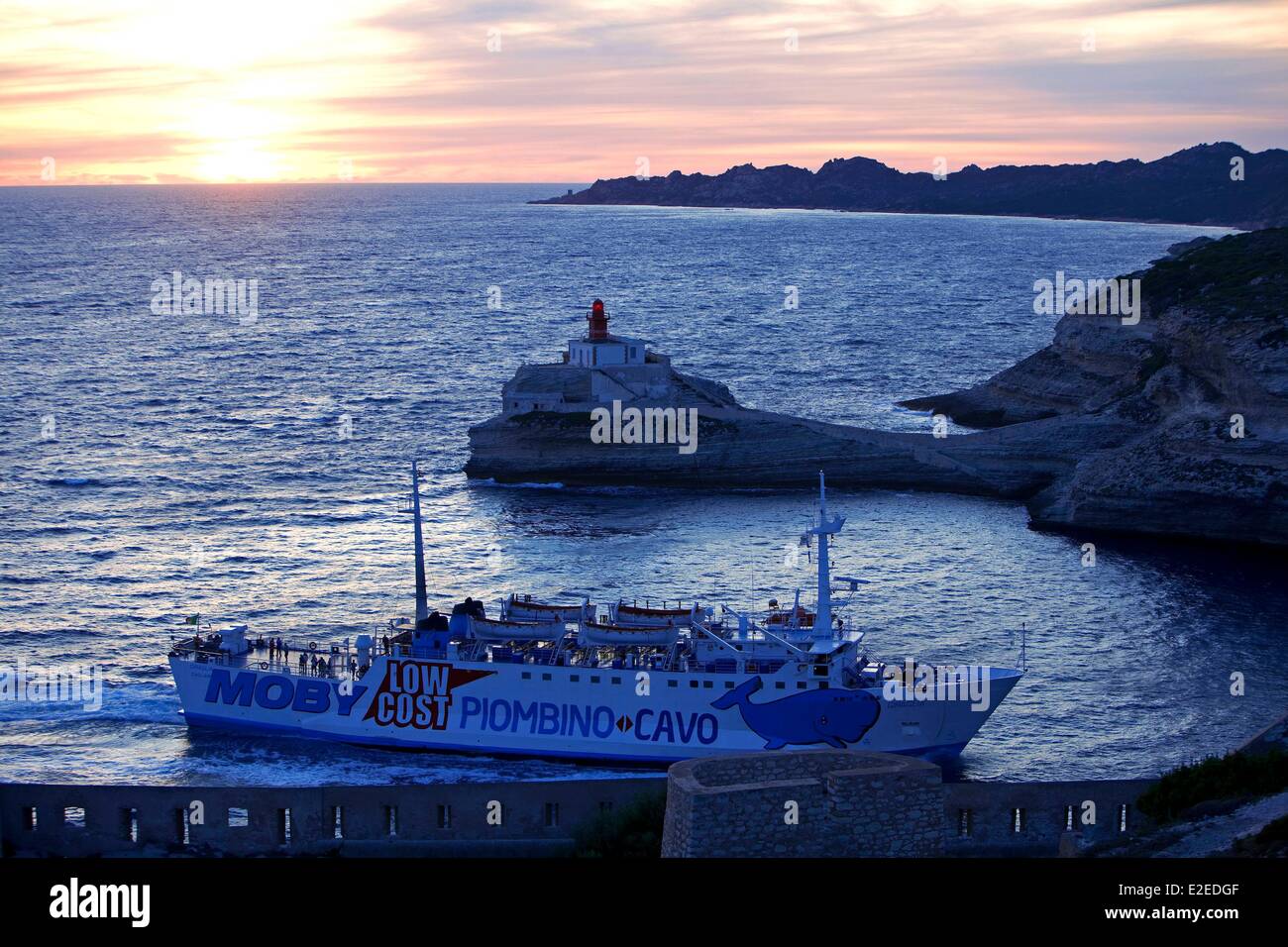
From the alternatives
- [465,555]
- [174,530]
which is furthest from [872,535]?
[174,530]

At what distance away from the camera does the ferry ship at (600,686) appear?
38.2 metres

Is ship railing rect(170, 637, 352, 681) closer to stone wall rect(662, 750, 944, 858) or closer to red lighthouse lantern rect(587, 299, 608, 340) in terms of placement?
stone wall rect(662, 750, 944, 858)

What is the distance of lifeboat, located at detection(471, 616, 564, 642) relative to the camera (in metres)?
40.4

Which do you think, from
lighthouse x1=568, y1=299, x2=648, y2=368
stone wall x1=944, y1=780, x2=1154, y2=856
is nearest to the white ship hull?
stone wall x1=944, y1=780, x2=1154, y2=856

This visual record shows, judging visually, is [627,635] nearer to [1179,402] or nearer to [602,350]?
[602,350]

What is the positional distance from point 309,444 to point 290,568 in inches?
996

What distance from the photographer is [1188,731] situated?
4000 centimetres

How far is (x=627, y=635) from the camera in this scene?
131 feet

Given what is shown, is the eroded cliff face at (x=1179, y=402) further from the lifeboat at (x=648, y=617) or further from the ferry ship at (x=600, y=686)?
the lifeboat at (x=648, y=617)

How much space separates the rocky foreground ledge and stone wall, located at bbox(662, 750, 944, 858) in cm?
4216

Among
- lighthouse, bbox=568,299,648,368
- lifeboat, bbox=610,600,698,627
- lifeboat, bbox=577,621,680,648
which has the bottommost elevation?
lifeboat, bbox=577,621,680,648

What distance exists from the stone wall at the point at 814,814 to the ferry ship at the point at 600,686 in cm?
1649

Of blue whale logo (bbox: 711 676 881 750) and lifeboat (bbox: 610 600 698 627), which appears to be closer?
blue whale logo (bbox: 711 676 881 750)

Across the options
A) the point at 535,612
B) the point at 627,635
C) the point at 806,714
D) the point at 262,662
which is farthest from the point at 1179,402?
the point at 262,662
